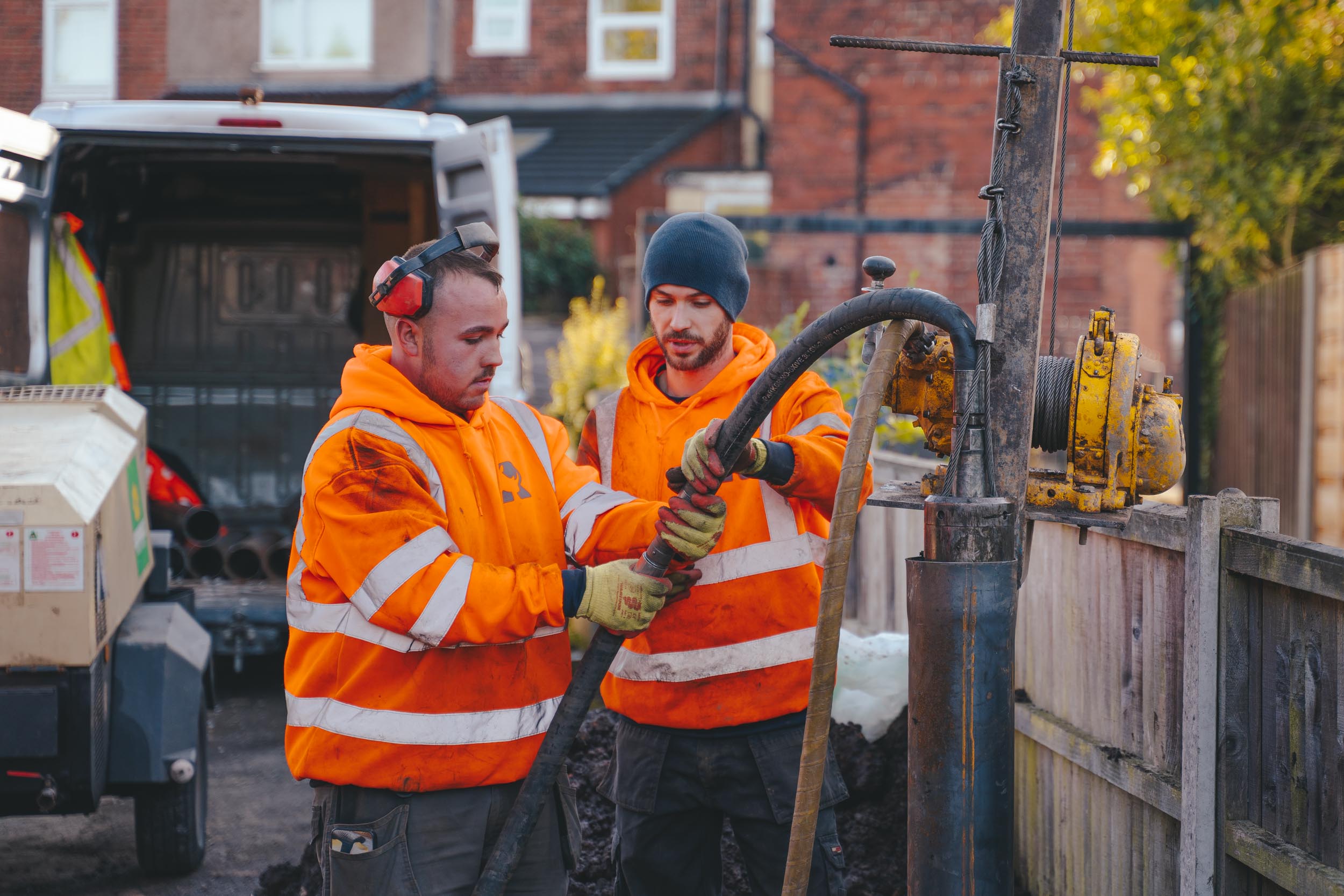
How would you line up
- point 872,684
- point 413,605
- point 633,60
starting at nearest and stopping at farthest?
point 413,605 < point 872,684 < point 633,60

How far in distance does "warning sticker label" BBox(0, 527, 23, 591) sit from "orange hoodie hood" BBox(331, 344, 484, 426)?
4.96ft

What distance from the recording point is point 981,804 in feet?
6.01

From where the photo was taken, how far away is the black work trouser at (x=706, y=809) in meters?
2.70

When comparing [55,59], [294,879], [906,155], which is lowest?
[294,879]

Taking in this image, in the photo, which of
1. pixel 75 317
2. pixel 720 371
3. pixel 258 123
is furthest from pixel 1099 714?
pixel 75 317

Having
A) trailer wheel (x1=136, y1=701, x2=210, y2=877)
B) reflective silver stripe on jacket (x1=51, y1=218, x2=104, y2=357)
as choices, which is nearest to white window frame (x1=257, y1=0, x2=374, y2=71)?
reflective silver stripe on jacket (x1=51, y1=218, x2=104, y2=357)

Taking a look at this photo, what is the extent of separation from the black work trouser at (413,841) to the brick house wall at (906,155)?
33.1 feet

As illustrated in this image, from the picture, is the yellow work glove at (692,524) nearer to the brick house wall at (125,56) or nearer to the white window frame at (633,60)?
the white window frame at (633,60)

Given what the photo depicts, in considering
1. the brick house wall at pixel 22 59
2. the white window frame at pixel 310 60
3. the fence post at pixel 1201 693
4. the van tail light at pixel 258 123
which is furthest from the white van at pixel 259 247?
the brick house wall at pixel 22 59

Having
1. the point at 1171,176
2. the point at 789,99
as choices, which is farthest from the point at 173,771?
the point at 789,99

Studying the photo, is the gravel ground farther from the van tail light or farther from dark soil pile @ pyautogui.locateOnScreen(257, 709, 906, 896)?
the van tail light

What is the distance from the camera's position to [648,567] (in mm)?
2436

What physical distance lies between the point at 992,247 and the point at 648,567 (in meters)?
0.89

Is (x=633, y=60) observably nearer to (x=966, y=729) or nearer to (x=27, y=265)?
(x=27, y=265)
